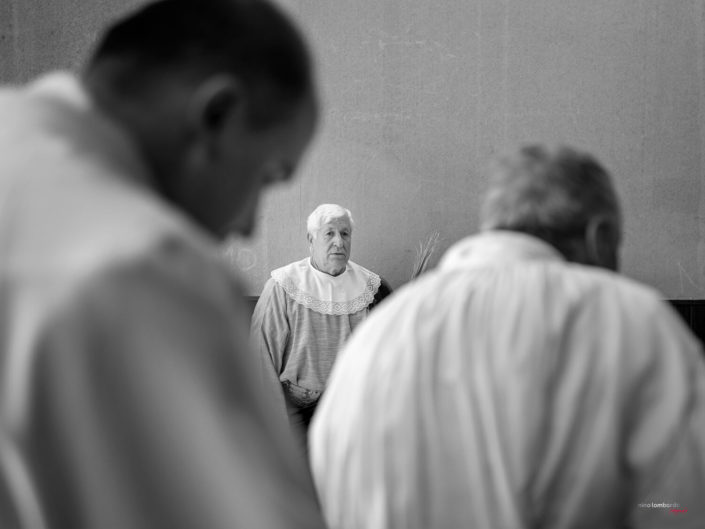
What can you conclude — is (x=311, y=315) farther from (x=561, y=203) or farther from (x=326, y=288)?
(x=561, y=203)

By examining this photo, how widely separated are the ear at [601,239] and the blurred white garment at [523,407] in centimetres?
11

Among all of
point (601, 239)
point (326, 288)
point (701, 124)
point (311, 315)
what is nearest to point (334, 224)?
point (326, 288)

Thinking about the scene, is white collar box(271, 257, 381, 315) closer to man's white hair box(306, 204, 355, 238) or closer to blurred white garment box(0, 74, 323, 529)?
man's white hair box(306, 204, 355, 238)

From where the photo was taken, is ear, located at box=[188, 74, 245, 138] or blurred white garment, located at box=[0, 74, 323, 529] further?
ear, located at box=[188, 74, 245, 138]

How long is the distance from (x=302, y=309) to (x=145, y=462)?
14.7 feet

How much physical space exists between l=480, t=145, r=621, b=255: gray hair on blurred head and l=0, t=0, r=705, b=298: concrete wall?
449 cm

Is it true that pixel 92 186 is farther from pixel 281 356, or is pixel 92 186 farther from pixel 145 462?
pixel 281 356

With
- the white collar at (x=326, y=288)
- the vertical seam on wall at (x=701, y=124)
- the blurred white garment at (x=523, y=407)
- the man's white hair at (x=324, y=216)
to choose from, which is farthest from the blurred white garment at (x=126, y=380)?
the vertical seam on wall at (x=701, y=124)

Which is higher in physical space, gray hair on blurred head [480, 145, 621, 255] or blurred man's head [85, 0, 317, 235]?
blurred man's head [85, 0, 317, 235]

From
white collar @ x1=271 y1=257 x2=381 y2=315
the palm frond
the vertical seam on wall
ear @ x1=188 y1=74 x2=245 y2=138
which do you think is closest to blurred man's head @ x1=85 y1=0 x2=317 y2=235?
ear @ x1=188 y1=74 x2=245 y2=138

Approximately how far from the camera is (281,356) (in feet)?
16.0

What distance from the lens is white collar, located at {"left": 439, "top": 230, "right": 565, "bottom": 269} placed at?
1644 mm

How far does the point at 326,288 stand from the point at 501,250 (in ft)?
11.5

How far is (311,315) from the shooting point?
4988 millimetres
